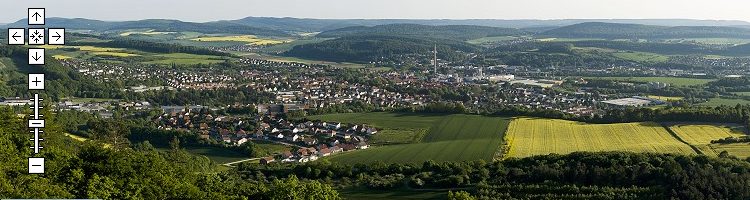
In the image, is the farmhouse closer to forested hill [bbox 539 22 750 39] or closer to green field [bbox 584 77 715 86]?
green field [bbox 584 77 715 86]

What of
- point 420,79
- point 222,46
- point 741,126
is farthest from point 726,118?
point 222,46

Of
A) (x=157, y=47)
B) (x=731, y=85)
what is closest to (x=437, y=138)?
(x=731, y=85)

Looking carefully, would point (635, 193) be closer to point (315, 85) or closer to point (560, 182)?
point (560, 182)

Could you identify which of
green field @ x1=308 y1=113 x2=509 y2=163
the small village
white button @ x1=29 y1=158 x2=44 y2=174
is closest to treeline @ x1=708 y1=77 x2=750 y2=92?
green field @ x1=308 y1=113 x2=509 y2=163

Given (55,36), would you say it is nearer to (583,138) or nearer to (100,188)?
(100,188)

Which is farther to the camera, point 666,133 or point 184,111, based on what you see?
point 184,111

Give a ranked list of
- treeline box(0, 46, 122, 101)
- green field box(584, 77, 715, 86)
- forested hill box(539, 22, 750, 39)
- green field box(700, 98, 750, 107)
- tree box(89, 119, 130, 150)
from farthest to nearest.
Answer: forested hill box(539, 22, 750, 39), green field box(584, 77, 715, 86), green field box(700, 98, 750, 107), treeline box(0, 46, 122, 101), tree box(89, 119, 130, 150)
